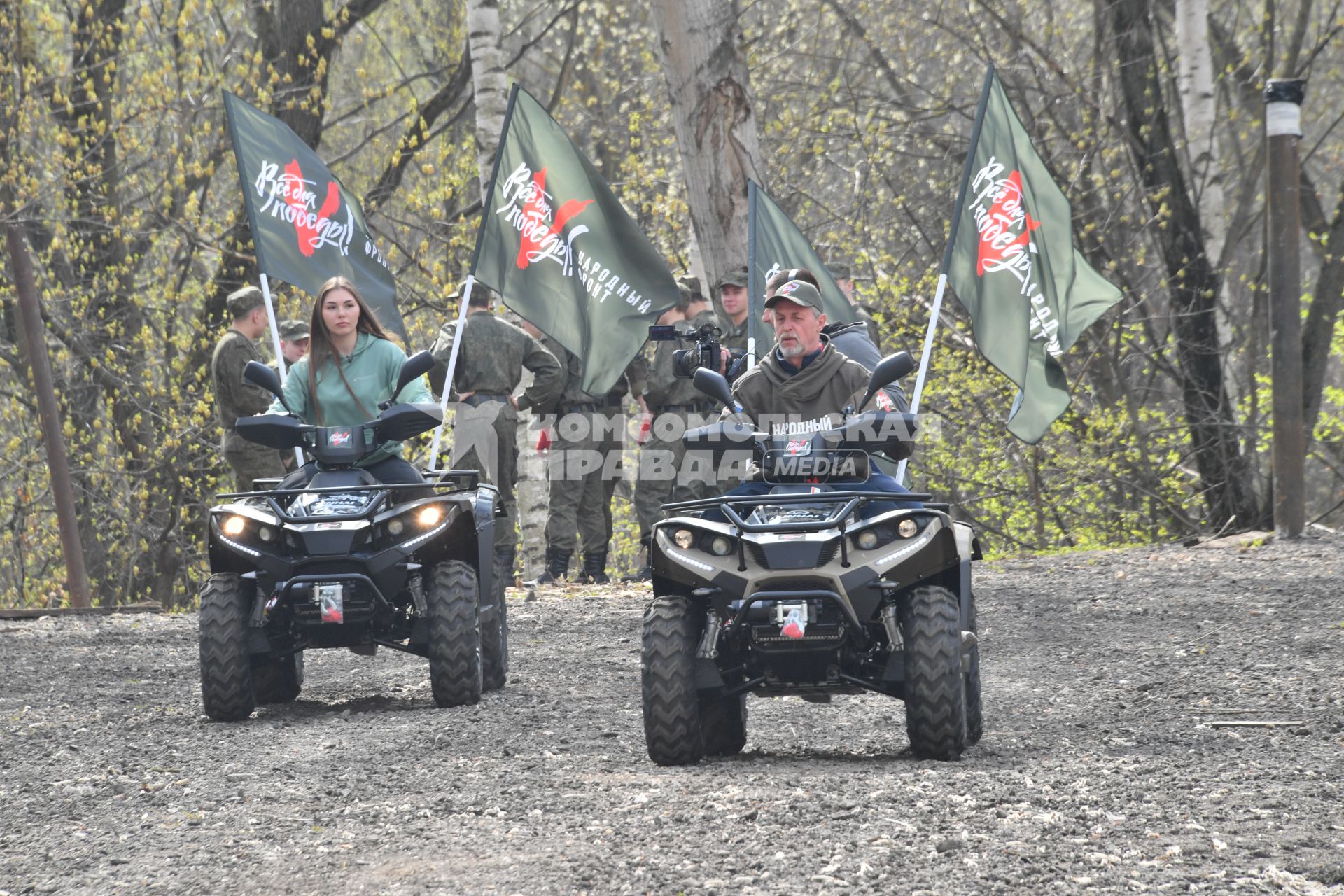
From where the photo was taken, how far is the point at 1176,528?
16406mm

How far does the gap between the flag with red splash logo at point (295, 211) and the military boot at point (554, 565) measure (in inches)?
111

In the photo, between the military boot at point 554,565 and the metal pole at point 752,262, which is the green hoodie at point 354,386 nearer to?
the metal pole at point 752,262

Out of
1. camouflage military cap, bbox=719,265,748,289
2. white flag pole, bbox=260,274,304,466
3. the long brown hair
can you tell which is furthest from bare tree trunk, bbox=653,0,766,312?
the long brown hair

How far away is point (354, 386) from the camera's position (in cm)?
791

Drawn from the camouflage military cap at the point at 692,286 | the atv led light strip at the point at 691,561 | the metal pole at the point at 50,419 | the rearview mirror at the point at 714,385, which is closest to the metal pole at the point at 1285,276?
the camouflage military cap at the point at 692,286

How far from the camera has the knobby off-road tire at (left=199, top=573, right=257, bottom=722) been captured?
23.8 ft

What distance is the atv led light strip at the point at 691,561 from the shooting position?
5.81m

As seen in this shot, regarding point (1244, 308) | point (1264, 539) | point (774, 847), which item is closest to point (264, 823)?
point (774, 847)

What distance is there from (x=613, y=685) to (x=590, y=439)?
543cm

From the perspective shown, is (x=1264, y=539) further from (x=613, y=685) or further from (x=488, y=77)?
(x=488, y=77)

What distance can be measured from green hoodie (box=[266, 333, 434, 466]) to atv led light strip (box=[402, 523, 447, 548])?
634 millimetres

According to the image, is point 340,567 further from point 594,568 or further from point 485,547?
point 594,568

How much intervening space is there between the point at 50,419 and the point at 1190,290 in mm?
9982

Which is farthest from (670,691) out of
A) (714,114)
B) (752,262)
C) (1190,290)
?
(1190,290)
